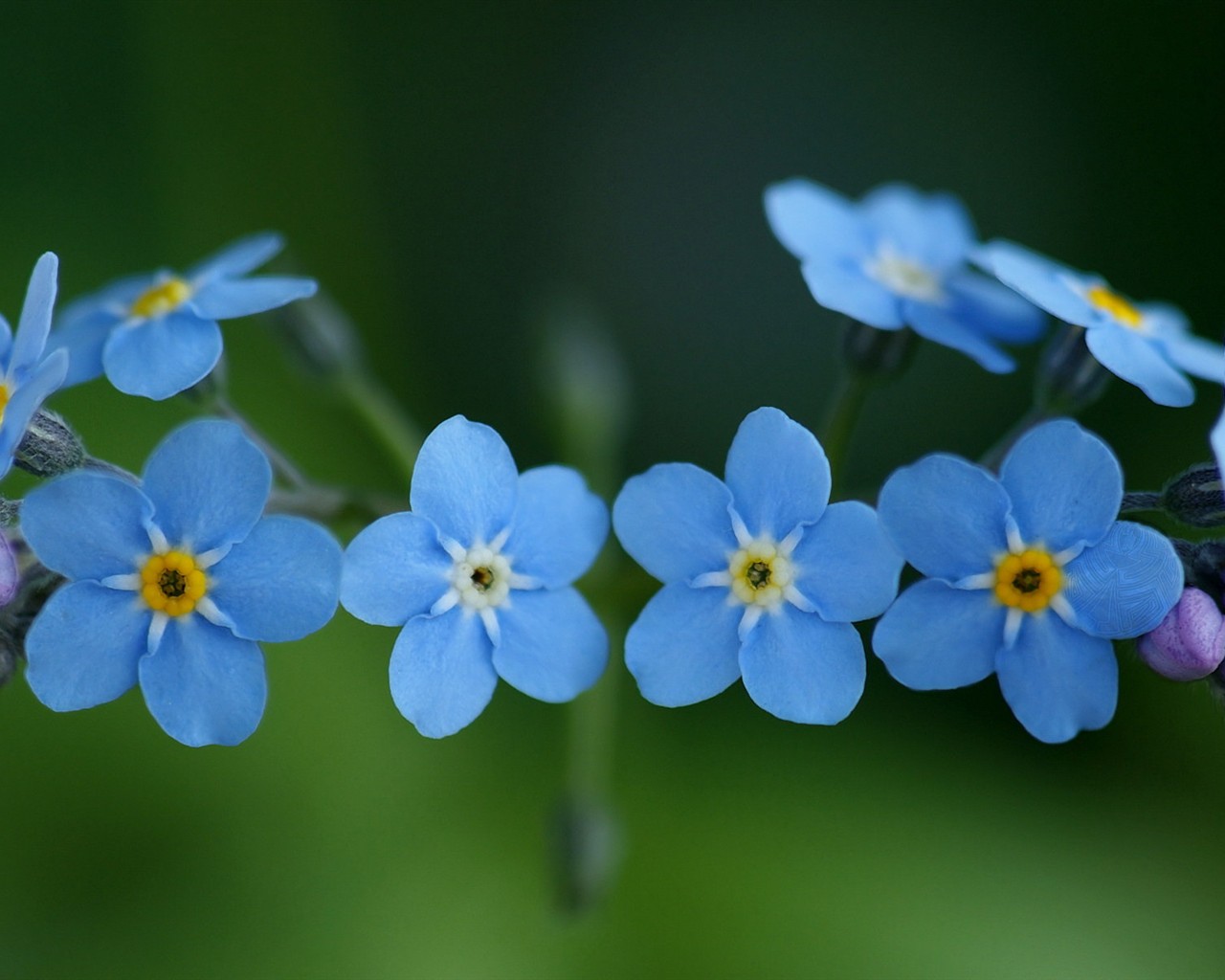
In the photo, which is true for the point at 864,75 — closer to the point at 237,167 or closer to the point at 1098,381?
the point at 237,167

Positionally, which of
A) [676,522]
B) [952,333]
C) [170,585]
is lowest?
[170,585]

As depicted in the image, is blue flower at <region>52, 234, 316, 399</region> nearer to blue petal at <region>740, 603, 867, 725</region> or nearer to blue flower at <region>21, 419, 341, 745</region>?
blue flower at <region>21, 419, 341, 745</region>

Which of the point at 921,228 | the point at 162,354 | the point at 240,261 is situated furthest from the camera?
the point at 921,228

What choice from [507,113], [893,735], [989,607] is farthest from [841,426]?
[507,113]

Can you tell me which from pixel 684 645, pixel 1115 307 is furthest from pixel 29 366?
A: pixel 1115 307

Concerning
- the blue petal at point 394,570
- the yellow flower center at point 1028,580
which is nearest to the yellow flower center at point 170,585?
the blue petal at point 394,570

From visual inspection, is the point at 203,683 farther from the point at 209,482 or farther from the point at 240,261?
the point at 240,261
